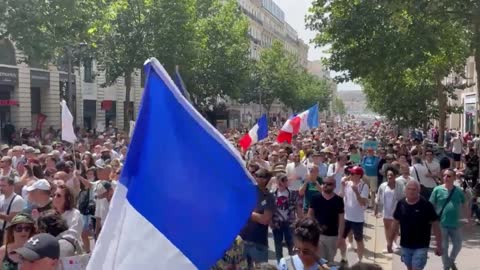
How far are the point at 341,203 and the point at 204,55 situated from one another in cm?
3425

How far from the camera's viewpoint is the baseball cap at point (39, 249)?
4.17 meters

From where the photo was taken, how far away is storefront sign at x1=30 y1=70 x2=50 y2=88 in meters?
39.1

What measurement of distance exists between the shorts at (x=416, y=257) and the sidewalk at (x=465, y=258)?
7.68 feet

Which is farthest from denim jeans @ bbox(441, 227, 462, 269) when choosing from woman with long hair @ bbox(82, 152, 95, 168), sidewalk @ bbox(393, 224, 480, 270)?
woman with long hair @ bbox(82, 152, 95, 168)

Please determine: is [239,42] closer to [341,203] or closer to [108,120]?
[108,120]

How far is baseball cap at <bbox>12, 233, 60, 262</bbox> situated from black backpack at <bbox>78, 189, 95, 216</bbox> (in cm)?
581

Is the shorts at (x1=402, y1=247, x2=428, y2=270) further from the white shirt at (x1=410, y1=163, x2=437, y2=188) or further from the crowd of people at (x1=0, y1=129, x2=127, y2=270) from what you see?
the white shirt at (x1=410, y1=163, x2=437, y2=188)

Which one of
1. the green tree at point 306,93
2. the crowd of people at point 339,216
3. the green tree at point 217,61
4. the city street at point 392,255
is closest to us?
the crowd of people at point 339,216

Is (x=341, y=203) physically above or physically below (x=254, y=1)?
below

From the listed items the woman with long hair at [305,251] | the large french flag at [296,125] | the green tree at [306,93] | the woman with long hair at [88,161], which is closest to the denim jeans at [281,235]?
the woman with long hair at [305,251]

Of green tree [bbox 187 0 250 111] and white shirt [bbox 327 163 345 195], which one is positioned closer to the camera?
white shirt [bbox 327 163 345 195]

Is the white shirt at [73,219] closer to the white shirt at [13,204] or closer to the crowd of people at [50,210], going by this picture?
the crowd of people at [50,210]

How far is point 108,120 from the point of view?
51.4 meters

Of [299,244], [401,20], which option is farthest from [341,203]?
[401,20]
